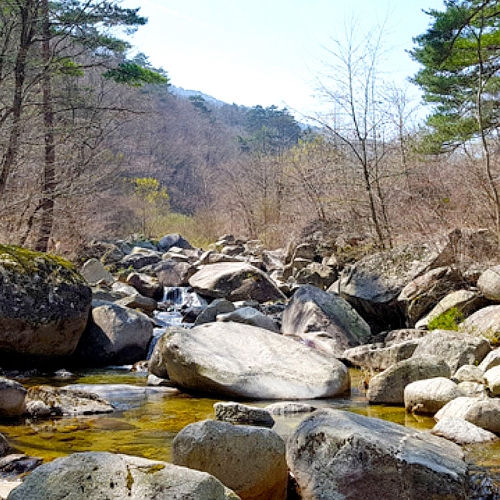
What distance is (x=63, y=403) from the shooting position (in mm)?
5738

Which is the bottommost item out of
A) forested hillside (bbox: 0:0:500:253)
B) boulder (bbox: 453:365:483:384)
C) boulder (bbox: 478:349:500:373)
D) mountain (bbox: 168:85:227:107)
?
boulder (bbox: 453:365:483:384)

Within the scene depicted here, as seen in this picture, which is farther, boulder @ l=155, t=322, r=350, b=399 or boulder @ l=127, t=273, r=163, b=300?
boulder @ l=127, t=273, r=163, b=300

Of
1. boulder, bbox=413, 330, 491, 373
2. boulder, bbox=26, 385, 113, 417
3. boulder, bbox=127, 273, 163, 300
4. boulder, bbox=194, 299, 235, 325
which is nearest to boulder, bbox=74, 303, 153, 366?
boulder, bbox=194, 299, 235, 325

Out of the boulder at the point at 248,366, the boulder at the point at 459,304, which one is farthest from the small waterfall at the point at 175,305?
the boulder at the point at 459,304

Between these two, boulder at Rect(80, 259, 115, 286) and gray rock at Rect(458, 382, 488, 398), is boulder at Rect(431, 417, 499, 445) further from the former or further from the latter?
boulder at Rect(80, 259, 115, 286)

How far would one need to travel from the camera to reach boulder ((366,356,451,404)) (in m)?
6.14

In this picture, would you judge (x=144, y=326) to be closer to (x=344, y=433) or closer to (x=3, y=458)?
(x=3, y=458)

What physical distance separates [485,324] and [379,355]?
1396 millimetres

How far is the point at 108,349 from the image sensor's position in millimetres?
8523

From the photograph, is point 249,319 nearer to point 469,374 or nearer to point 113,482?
point 469,374

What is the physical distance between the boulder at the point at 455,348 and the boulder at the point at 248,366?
1.06 metres

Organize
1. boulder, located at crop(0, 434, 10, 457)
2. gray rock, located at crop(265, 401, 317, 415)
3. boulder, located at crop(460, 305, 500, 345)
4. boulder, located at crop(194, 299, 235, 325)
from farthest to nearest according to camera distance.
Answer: boulder, located at crop(194, 299, 235, 325) → boulder, located at crop(460, 305, 500, 345) → gray rock, located at crop(265, 401, 317, 415) → boulder, located at crop(0, 434, 10, 457)

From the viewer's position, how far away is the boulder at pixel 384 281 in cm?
995

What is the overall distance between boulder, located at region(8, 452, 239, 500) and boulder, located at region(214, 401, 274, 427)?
2.47 metres
